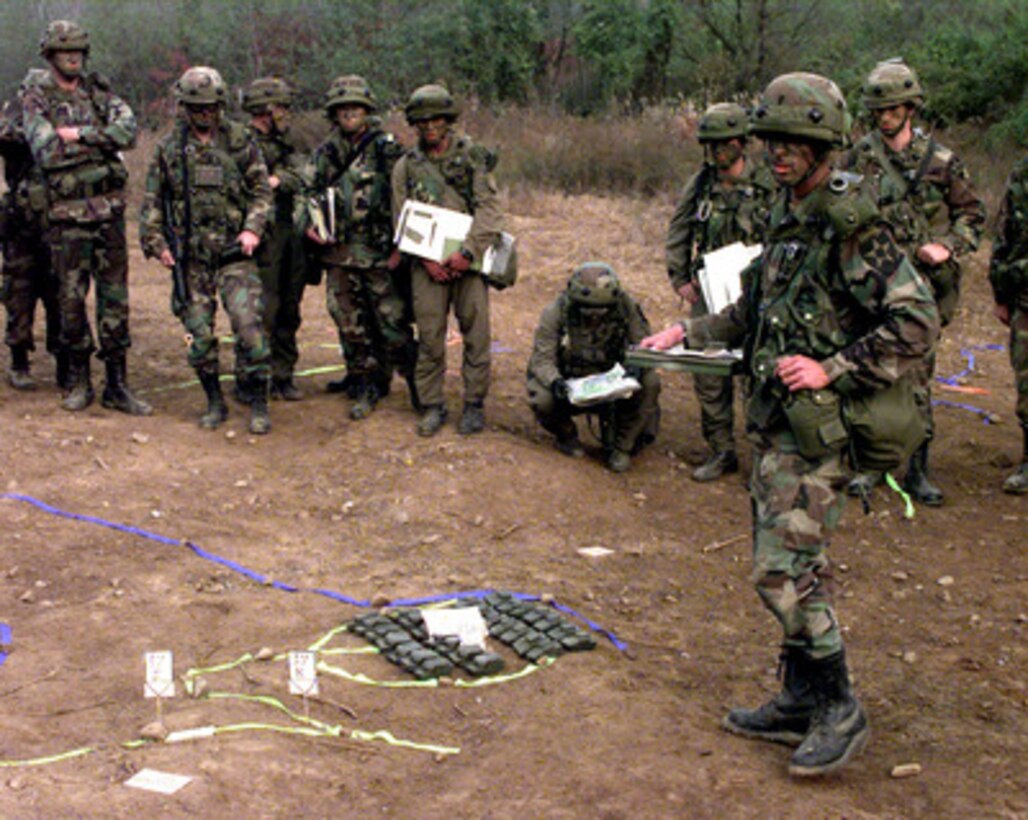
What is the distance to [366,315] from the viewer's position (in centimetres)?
980

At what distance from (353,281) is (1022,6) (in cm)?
1390

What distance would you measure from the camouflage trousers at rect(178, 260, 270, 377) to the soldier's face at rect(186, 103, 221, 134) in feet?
3.10

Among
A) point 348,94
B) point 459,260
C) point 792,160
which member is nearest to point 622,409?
point 459,260

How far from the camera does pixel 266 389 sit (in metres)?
9.60

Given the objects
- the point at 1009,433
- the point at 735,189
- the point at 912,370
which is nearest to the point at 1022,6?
the point at 1009,433

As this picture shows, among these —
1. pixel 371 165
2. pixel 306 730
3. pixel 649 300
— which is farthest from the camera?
pixel 649 300

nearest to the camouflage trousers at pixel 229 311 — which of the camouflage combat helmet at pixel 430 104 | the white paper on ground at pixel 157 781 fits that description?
the camouflage combat helmet at pixel 430 104

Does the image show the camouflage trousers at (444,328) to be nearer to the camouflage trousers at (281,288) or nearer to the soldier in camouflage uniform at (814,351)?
the camouflage trousers at (281,288)

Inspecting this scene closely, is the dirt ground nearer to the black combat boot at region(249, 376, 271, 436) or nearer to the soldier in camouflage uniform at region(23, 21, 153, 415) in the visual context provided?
the black combat boot at region(249, 376, 271, 436)

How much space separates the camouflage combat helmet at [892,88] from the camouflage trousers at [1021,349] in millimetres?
1569

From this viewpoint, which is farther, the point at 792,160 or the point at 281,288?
the point at 281,288

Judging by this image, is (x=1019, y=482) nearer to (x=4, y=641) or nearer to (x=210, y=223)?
(x=210, y=223)

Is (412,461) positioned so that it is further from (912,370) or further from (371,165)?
(912,370)

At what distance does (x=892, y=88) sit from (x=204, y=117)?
15.1ft
